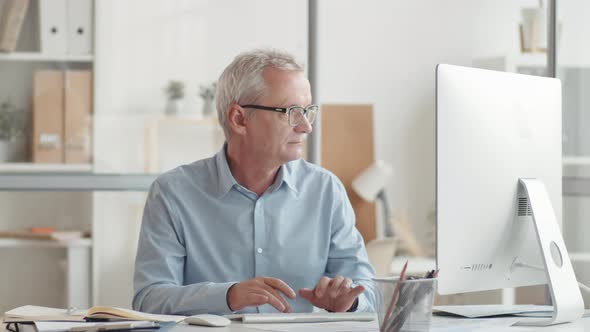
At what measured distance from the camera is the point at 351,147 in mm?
4176

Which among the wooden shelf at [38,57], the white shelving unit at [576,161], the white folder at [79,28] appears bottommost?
the white shelving unit at [576,161]

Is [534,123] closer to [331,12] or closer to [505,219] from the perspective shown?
[505,219]

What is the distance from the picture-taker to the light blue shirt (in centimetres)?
205

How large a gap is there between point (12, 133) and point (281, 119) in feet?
6.00

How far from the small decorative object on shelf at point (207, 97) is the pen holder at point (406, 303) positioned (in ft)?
7.75

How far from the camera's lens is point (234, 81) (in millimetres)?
2145

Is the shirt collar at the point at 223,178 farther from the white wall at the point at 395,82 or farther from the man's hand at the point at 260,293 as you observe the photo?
the white wall at the point at 395,82

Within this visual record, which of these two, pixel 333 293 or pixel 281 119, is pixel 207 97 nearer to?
pixel 281 119

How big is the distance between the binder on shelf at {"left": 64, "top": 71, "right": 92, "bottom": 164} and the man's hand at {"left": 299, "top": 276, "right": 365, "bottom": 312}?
202 centimetres

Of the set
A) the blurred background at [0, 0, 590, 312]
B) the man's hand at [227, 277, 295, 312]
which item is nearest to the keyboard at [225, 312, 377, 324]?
the man's hand at [227, 277, 295, 312]

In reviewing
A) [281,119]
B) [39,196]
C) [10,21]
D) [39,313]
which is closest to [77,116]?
[39,196]

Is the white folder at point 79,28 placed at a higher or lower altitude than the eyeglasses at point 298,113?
higher

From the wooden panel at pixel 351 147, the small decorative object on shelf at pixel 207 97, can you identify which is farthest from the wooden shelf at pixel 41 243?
the wooden panel at pixel 351 147

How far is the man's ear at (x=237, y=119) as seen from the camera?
215cm
